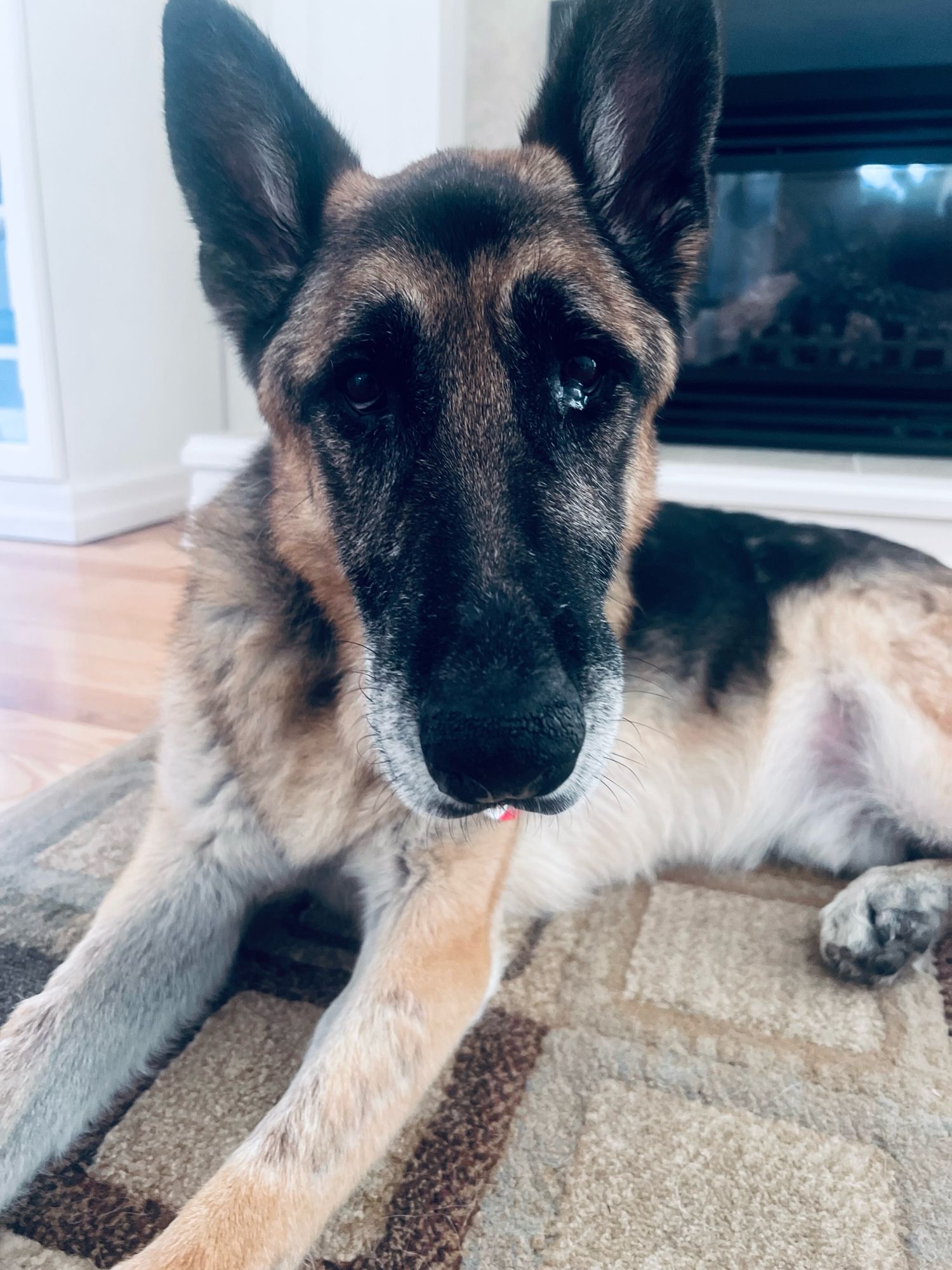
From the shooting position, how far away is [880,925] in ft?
4.57

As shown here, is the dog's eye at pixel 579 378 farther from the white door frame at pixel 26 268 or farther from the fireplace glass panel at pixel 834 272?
the white door frame at pixel 26 268

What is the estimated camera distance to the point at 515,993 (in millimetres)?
1318

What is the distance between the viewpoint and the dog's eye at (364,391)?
3.93ft

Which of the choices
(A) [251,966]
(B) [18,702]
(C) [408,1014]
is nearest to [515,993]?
(C) [408,1014]

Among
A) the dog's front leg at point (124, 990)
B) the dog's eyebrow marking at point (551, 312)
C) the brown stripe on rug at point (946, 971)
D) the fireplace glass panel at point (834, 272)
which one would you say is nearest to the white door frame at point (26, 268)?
the fireplace glass panel at point (834, 272)

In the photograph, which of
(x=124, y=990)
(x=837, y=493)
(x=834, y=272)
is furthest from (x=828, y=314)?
(x=124, y=990)

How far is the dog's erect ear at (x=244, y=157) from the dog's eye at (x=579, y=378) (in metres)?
0.48

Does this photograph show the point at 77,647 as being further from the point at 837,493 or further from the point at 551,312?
the point at 837,493

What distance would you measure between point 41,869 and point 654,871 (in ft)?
3.79

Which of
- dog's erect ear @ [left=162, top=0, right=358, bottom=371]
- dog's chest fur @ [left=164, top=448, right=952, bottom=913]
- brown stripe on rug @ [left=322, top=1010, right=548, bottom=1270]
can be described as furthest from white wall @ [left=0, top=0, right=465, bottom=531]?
brown stripe on rug @ [left=322, top=1010, right=548, bottom=1270]

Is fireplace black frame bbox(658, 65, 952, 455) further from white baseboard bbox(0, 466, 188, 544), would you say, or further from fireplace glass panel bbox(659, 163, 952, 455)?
white baseboard bbox(0, 466, 188, 544)

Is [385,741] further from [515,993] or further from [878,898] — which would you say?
[878,898]

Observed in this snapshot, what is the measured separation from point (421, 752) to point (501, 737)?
142mm

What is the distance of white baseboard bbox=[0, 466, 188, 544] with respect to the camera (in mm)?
3674
